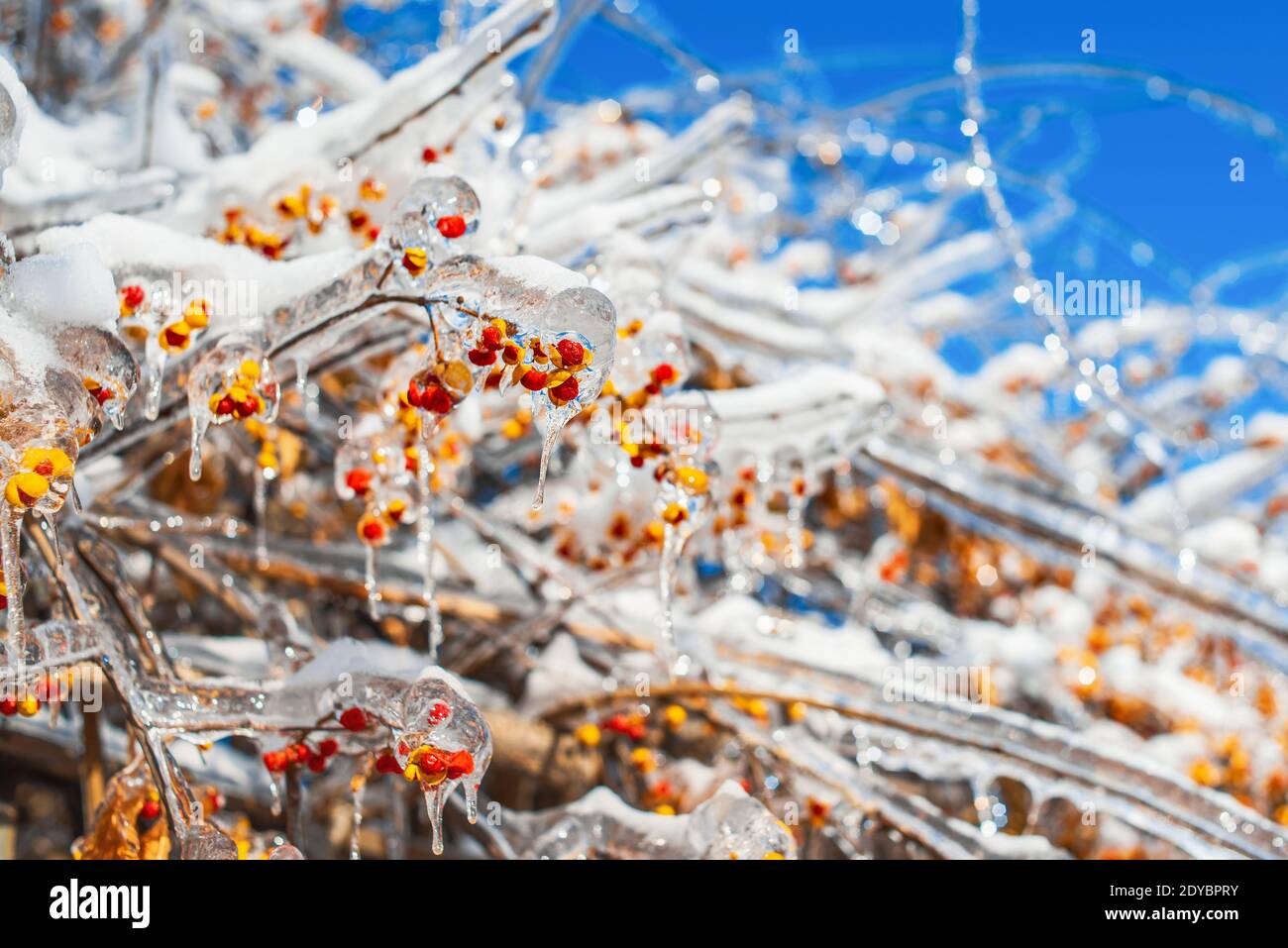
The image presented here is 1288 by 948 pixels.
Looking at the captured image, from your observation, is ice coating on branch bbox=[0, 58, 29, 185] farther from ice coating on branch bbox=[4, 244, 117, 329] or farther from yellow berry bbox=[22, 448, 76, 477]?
yellow berry bbox=[22, 448, 76, 477]

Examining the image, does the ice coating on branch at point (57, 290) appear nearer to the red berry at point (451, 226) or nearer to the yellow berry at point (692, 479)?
the red berry at point (451, 226)

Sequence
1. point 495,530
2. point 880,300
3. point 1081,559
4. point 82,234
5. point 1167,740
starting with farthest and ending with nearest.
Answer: point 1167,740 < point 880,300 < point 1081,559 < point 495,530 < point 82,234

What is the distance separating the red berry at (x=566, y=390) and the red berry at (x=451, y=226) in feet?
1.32

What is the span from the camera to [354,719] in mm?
1900

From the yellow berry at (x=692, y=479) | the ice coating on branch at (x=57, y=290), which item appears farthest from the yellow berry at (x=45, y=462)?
the yellow berry at (x=692, y=479)

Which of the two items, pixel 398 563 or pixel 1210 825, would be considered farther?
pixel 398 563

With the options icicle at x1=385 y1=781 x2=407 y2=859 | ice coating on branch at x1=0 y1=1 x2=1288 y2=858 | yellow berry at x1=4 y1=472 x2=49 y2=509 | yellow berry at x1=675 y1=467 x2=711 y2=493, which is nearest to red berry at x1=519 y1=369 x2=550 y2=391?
ice coating on branch at x1=0 y1=1 x2=1288 y2=858

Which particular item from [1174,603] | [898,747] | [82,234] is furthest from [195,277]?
[1174,603]

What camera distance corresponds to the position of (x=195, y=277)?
6.21 ft

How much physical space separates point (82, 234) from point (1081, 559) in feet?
9.95

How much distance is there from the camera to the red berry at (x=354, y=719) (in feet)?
6.21

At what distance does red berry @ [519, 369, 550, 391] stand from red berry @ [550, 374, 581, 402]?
0.02m

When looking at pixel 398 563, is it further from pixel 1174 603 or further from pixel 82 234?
pixel 1174 603

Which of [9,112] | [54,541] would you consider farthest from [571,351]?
[54,541]
